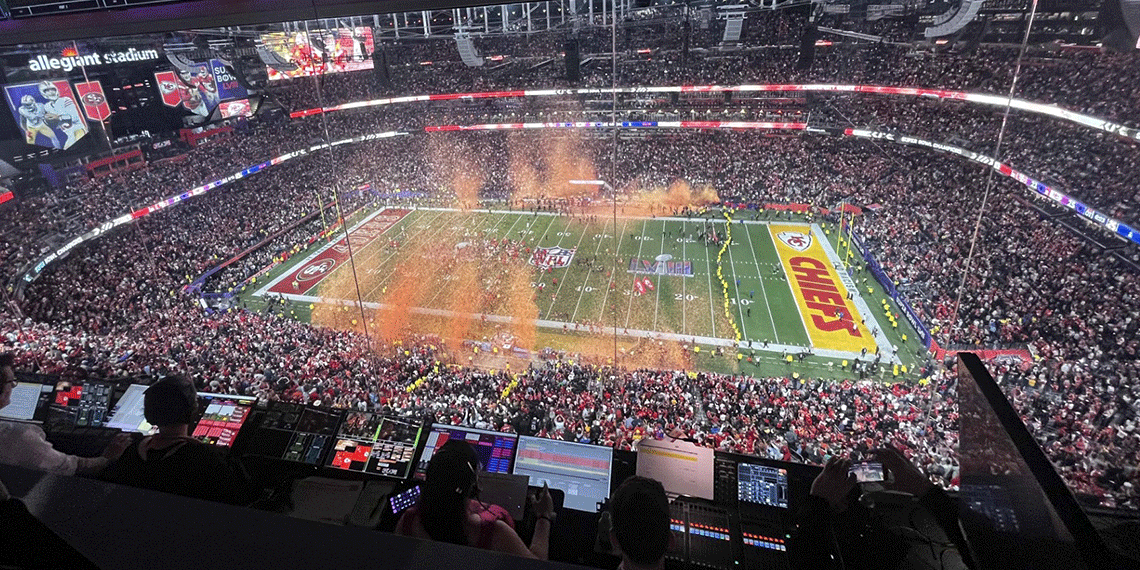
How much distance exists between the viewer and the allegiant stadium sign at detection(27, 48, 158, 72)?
35.9 ft

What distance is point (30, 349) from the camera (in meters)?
6.35

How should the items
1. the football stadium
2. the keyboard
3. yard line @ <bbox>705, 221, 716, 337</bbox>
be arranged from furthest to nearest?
yard line @ <bbox>705, 221, 716, 337</bbox>, the keyboard, the football stadium

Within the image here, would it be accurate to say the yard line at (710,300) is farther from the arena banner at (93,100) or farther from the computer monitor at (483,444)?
the arena banner at (93,100)

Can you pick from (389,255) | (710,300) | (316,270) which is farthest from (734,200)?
(316,270)

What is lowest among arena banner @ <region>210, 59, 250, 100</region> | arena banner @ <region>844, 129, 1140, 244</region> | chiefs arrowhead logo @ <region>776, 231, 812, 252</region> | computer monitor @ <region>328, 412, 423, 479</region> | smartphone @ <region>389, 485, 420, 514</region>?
chiefs arrowhead logo @ <region>776, 231, 812, 252</region>

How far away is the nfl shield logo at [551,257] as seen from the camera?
13562mm

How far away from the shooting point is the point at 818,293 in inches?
463

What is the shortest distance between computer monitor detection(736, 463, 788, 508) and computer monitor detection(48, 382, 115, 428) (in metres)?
3.78

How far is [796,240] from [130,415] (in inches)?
575

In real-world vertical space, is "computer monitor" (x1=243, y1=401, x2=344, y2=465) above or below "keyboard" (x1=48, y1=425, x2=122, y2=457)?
above

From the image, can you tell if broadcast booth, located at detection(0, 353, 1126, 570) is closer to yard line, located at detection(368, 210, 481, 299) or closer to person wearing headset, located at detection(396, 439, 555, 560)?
person wearing headset, located at detection(396, 439, 555, 560)

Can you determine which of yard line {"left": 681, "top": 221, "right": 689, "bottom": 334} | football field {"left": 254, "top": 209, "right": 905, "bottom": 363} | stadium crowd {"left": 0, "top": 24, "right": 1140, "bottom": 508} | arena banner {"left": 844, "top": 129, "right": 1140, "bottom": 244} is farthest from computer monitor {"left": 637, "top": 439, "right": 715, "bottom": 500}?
yard line {"left": 681, "top": 221, "right": 689, "bottom": 334}

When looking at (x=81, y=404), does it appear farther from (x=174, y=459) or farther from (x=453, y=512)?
(x=453, y=512)

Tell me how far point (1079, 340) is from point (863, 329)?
320cm
